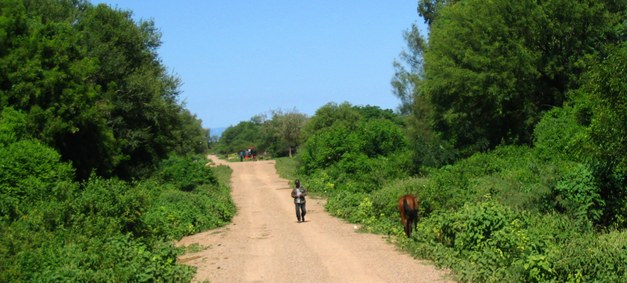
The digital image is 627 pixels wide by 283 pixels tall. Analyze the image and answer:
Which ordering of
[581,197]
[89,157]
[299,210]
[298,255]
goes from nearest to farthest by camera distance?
1. [298,255]
2. [581,197]
3. [299,210]
4. [89,157]

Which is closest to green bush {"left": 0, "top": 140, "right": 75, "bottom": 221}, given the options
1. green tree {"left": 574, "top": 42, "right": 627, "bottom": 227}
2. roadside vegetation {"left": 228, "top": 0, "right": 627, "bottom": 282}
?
roadside vegetation {"left": 228, "top": 0, "right": 627, "bottom": 282}

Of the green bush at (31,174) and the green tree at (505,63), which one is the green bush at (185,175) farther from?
the green bush at (31,174)

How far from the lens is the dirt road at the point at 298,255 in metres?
12.7

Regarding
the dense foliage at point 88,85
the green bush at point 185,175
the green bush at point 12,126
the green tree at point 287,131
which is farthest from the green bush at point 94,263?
the green tree at point 287,131

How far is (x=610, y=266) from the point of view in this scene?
10703 mm

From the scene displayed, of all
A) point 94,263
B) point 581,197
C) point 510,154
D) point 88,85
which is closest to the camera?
point 94,263

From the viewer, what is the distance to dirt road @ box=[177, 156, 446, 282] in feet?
41.7

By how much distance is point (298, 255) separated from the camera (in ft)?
49.4

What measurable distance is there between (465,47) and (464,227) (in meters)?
18.1

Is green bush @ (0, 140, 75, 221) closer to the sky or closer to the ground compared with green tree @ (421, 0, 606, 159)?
closer to the ground

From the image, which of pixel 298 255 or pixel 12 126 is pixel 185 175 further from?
pixel 298 255

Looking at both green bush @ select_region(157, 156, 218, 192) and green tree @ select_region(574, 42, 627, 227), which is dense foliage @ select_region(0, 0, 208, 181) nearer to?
green bush @ select_region(157, 156, 218, 192)

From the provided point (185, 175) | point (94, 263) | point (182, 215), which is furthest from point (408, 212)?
point (185, 175)

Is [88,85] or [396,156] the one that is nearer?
[88,85]
